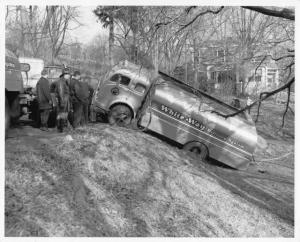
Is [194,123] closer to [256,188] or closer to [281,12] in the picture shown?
[256,188]

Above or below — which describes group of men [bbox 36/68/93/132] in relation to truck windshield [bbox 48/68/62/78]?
below

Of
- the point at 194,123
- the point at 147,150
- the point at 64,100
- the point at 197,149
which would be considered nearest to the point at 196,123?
the point at 194,123

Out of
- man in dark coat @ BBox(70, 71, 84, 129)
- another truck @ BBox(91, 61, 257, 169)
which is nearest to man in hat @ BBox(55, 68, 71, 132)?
man in dark coat @ BBox(70, 71, 84, 129)

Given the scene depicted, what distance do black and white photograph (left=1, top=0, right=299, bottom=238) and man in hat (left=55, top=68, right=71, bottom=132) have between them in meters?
0.03

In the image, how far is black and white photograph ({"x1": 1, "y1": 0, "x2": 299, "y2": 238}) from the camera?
5.77 metres

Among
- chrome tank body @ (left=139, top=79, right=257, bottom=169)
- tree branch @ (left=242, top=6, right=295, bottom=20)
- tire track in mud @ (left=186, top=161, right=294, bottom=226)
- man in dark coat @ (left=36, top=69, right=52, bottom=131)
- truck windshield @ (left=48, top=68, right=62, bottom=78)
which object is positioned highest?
tree branch @ (left=242, top=6, right=295, bottom=20)

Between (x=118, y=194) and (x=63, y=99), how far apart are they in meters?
4.36

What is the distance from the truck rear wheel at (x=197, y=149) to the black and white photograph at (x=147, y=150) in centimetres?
3

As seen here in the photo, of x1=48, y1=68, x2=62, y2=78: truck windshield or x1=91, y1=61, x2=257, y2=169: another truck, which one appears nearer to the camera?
x1=91, y1=61, x2=257, y2=169: another truck

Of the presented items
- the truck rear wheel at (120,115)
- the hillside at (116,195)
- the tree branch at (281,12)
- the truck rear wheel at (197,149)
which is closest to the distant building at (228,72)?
the truck rear wheel at (197,149)

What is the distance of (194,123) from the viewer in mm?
11266

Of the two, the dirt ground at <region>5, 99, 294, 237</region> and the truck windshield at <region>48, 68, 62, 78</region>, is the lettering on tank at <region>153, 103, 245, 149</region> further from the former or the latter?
the truck windshield at <region>48, 68, 62, 78</region>

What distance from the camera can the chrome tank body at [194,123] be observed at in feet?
36.7

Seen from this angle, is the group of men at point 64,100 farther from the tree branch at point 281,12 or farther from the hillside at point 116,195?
the tree branch at point 281,12
